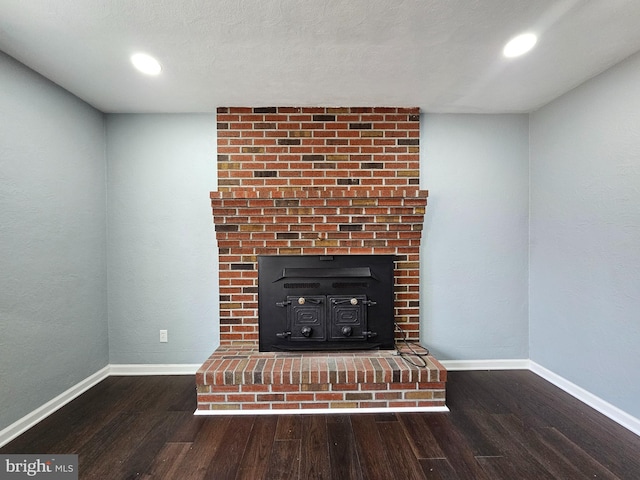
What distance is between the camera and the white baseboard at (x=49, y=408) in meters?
1.77

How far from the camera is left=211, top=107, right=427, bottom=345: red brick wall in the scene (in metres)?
2.54

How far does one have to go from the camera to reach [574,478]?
1479 mm

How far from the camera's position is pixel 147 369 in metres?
2.62

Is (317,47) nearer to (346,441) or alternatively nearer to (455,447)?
(346,441)

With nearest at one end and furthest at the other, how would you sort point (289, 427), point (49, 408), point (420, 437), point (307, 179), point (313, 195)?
point (420, 437) → point (289, 427) → point (49, 408) → point (313, 195) → point (307, 179)

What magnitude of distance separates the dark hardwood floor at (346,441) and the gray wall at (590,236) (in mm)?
363

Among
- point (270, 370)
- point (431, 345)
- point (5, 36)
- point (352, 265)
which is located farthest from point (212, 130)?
point (431, 345)

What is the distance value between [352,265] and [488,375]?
144 centimetres

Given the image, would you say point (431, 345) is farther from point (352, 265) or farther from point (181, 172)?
point (181, 172)

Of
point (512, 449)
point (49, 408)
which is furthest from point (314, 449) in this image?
point (49, 408)

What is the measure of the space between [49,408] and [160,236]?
4.40 feet

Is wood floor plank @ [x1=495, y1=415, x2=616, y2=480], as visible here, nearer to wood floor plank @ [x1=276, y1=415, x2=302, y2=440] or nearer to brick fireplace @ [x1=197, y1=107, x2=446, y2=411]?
brick fireplace @ [x1=197, y1=107, x2=446, y2=411]

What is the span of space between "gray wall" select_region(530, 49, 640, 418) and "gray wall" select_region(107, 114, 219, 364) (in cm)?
270

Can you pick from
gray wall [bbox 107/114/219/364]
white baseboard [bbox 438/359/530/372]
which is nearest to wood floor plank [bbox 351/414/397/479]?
white baseboard [bbox 438/359/530/372]
